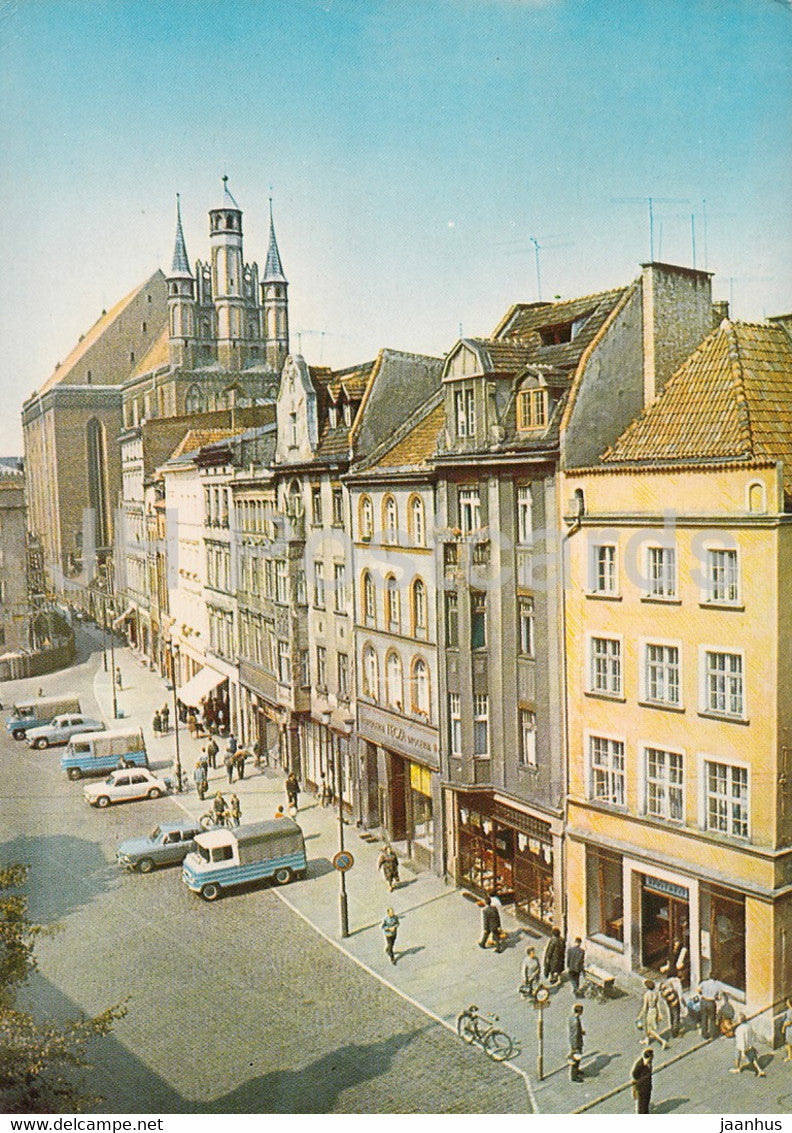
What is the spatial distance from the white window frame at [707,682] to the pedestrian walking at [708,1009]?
4932 millimetres

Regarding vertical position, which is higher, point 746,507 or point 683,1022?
point 746,507

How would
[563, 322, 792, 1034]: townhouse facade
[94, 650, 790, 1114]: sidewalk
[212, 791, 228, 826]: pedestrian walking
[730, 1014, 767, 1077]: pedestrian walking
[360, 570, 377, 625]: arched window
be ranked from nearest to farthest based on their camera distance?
1. [94, 650, 790, 1114]: sidewalk
2. [730, 1014, 767, 1077]: pedestrian walking
3. [563, 322, 792, 1034]: townhouse facade
4. [360, 570, 377, 625]: arched window
5. [212, 791, 228, 826]: pedestrian walking

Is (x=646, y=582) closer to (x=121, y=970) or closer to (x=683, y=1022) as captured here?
(x=683, y=1022)

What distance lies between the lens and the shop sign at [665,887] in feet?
61.9

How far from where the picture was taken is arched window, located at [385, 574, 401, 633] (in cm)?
2683

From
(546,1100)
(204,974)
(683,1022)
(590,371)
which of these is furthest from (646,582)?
(204,974)

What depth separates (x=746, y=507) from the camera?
1697cm

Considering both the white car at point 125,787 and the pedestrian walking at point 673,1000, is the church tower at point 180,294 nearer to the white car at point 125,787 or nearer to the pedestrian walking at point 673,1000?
the white car at point 125,787

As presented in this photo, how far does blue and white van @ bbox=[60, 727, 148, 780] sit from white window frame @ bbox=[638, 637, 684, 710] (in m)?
17.8

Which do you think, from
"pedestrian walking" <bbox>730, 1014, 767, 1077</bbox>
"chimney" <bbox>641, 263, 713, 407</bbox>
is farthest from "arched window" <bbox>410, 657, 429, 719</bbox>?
"pedestrian walking" <bbox>730, 1014, 767, 1077</bbox>

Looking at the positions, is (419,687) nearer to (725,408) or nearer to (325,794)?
(325,794)

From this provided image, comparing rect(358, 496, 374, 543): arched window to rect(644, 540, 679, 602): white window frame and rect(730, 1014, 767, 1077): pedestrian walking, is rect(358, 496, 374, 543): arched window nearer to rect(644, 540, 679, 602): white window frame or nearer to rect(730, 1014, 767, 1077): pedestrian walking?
rect(644, 540, 679, 602): white window frame

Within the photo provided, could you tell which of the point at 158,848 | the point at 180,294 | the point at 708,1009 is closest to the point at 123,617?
the point at 158,848

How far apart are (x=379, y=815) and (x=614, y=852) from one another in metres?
10.2
